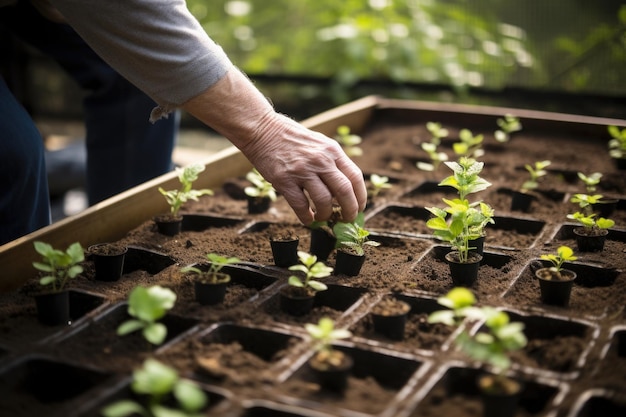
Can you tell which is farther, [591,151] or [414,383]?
[591,151]

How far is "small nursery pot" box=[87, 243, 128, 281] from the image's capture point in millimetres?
1678

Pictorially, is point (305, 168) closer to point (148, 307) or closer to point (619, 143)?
point (148, 307)

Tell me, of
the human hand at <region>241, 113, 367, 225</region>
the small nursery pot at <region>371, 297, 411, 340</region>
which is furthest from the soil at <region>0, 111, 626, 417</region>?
the human hand at <region>241, 113, 367, 225</region>

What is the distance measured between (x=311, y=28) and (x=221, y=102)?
3.26 meters

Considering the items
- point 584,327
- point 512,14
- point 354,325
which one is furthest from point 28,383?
point 512,14

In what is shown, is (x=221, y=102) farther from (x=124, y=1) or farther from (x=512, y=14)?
(x=512, y=14)

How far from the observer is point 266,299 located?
155 cm

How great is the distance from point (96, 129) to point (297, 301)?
1.40 m

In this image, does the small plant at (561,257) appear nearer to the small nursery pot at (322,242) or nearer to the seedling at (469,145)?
the small nursery pot at (322,242)

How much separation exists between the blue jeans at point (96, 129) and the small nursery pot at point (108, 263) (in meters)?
0.52

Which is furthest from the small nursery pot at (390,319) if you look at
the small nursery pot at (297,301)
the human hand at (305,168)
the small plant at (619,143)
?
the small plant at (619,143)

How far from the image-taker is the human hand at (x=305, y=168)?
1710 millimetres

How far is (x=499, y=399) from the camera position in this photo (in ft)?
3.74

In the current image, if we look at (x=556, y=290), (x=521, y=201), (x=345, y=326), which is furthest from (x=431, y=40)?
(x=345, y=326)
